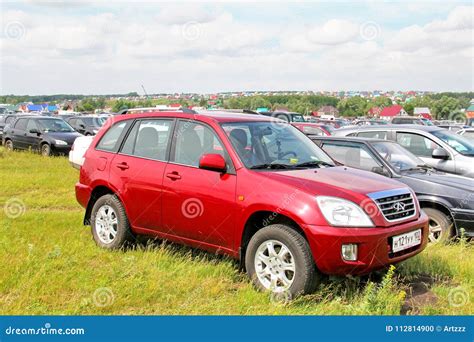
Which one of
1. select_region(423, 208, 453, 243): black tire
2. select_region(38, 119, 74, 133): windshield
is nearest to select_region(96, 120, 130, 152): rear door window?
select_region(423, 208, 453, 243): black tire

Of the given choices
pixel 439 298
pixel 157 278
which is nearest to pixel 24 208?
pixel 157 278

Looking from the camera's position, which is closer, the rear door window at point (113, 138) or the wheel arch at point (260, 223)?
the wheel arch at point (260, 223)

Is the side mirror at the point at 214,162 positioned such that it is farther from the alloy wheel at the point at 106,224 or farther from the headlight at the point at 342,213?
the alloy wheel at the point at 106,224

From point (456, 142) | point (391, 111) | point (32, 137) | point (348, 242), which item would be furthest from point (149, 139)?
point (391, 111)

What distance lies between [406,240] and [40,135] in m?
16.3

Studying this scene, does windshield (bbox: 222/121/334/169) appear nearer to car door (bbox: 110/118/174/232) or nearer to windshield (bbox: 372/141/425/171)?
car door (bbox: 110/118/174/232)

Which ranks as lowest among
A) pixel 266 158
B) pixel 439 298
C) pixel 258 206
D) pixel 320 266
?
pixel 439 298

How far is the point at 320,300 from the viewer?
4.73 metres

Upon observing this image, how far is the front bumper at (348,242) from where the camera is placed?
14.8 ft

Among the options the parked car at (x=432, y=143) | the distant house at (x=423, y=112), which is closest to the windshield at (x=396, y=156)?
the parked car at (x=432, y=143)

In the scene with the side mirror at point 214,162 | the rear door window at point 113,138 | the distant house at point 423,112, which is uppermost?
the distant house at point 423,112

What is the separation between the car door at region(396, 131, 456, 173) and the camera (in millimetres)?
9734
